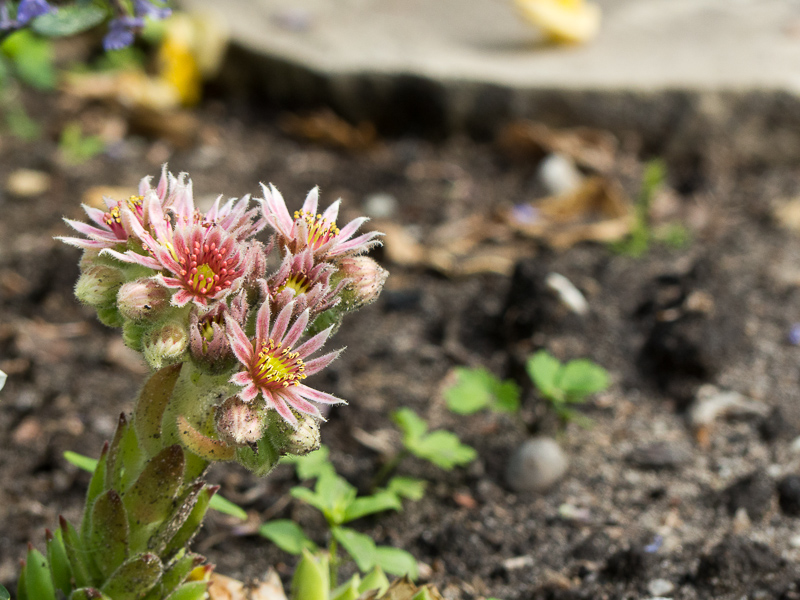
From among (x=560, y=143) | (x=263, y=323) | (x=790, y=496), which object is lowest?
(x=790, y=496)

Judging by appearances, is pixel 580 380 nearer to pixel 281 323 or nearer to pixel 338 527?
pixel 338 527

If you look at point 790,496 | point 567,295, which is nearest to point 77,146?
point 567,295

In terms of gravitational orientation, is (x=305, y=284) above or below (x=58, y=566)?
above

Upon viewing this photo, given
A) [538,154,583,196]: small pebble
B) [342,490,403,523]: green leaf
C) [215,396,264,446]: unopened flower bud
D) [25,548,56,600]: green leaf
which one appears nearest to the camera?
[215,396,264,446]: unopened flower bud

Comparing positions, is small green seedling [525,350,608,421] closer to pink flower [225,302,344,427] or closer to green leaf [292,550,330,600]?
green leaf [292,550,330,600]

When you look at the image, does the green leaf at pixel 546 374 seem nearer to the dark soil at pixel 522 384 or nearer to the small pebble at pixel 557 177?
the dark soil at pixel 522 384

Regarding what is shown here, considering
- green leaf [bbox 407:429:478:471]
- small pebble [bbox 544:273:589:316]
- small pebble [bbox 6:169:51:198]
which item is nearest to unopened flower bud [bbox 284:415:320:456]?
green leaf [bbox 407:429:478:471]
